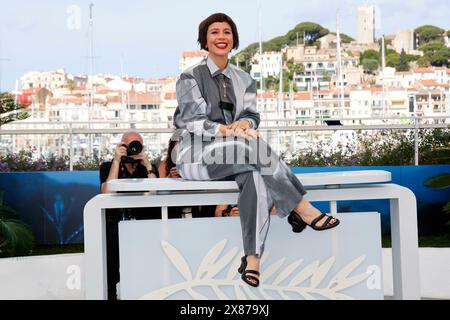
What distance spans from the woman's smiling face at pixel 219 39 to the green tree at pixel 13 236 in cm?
463

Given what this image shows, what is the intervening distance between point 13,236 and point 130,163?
358 centimetres

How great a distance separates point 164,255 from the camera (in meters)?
2.95

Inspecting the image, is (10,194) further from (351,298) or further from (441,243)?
(351,298)

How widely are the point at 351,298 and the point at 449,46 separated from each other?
63.1 meters

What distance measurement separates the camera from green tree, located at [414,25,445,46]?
6856cm

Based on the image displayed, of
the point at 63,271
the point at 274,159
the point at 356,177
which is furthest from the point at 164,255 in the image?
the point at 63,271

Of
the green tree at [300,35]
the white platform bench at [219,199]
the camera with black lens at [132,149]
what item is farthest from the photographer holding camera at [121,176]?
the green tree at [300,35]

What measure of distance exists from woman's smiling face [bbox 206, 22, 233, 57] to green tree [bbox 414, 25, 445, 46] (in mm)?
67976

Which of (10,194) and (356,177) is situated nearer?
(356,177)

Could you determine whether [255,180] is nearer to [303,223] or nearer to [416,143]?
[303,223]

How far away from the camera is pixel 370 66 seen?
7056 centimetres

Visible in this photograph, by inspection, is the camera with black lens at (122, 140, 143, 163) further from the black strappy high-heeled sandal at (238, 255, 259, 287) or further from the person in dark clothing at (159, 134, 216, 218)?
the black strappy high-heeled sandal at (238, 255, 259, 287)

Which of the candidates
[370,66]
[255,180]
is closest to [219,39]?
[255,180]

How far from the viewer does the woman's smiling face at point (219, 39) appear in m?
3.20
